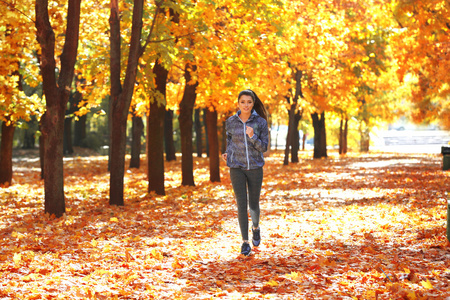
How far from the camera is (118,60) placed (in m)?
12.9

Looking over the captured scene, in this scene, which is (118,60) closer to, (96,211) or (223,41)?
(223,41)

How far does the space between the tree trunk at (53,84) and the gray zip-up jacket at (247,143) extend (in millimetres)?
4928

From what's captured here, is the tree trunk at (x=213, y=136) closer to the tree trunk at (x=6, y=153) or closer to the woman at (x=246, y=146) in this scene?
the tree trunk at (x=6, y=153)

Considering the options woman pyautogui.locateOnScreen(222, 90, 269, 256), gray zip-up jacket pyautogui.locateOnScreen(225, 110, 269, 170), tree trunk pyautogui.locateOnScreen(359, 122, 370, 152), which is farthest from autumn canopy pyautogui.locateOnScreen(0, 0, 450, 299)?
tree trunk pyautogui.locateOnScreen(359, 122, 370, 152)

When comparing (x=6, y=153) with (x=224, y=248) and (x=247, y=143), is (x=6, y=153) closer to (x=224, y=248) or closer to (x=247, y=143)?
(x=224, y=248)

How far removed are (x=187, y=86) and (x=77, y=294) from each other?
1222cm

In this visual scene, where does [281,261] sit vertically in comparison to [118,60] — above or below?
below

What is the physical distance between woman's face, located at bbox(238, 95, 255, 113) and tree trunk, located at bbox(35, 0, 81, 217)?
5.02 meters

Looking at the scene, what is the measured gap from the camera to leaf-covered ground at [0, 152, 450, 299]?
5.67 m

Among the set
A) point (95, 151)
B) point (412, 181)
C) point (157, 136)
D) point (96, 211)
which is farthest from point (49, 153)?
point (95, 151)

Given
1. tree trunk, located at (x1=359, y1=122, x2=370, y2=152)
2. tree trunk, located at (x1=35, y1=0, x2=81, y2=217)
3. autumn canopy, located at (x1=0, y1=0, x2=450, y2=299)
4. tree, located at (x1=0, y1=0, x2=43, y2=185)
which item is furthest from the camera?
tree trunk, located at (x1=359, y1=122, x2=370, y2=152)

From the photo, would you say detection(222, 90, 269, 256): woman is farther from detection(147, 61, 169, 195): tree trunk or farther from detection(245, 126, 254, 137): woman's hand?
detection(147, 61, 169, 195): tree trunk

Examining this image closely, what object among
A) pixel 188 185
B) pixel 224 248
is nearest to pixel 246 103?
pixel 224 248

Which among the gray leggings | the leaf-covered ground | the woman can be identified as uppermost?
the woman
